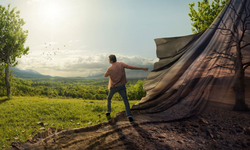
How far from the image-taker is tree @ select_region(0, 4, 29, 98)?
12164 mm

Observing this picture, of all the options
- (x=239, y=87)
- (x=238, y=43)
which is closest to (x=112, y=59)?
(x=239, y=87)

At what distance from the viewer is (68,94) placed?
110 ft

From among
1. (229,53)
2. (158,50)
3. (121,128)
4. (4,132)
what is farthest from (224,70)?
(4,132)

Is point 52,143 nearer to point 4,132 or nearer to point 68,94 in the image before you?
point 4,132

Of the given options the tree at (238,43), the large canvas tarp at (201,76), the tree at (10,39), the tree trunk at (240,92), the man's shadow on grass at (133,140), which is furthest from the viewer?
the tree at (10,39)

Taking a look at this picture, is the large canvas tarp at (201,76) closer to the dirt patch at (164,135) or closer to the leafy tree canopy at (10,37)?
the dirt patch at (164,135)

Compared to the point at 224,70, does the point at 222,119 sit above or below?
below

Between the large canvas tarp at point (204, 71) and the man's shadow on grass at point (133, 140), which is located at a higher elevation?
the large canvas tarp at point (204, 71)

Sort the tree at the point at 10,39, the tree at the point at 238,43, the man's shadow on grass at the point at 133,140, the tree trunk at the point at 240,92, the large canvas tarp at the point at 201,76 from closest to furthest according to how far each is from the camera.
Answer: the man's shadow on grass at the point at 133,140 < the tree trunk at the point at 240,92 < the tree at the point at 238,43 < the large canvas tarp at the point at 201,76 < the tree at the point at 10,39

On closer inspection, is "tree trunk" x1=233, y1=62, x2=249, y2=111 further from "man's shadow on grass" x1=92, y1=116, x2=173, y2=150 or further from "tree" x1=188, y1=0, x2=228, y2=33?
"tree" x1=188, y1=0, x2=228, y2=33

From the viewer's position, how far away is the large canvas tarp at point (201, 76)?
14.2 feet

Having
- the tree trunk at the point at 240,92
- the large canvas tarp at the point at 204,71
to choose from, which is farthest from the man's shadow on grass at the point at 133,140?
the tree trunk at the point at 240,92

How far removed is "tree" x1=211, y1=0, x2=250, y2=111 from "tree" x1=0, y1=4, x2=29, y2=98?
14.7 meters

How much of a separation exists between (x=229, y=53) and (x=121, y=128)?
3930 mm
